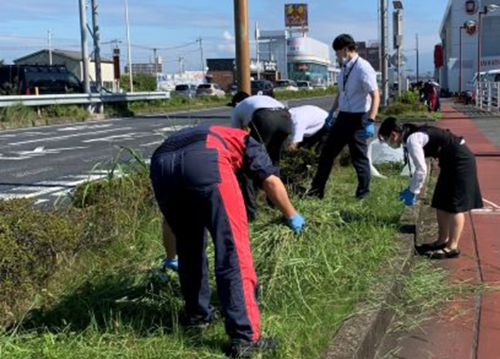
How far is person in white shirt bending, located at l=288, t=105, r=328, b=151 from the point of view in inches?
297

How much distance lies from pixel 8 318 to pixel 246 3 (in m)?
4.60

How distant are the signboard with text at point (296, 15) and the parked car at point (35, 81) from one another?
96115mm

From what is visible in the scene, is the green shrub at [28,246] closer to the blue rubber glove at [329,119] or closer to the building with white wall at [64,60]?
the blue rubber glove at [329,119]

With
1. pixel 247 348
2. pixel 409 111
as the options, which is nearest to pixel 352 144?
pixel 247 348

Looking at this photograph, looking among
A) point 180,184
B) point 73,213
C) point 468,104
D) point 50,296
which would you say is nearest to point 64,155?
point 73,213

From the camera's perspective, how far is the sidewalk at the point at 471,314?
398cm

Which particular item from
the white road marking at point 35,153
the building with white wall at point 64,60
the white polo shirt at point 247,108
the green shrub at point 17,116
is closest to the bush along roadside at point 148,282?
the white polo shirt at point 247,108

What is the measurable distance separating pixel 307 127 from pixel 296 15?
117 meters

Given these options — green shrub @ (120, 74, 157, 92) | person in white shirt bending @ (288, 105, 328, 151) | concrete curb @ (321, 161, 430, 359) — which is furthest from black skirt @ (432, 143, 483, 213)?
green shrub @ (120, 74, 157, 92)

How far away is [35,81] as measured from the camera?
26.7 meters

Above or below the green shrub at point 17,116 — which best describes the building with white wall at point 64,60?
above

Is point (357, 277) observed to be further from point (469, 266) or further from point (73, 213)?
point (73, 213)

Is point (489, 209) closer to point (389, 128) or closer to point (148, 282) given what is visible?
point (389, 128)

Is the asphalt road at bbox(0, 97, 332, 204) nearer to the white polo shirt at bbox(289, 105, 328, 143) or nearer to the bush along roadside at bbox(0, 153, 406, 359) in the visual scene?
the white polo shirt at bbox(289, 105, 328, 143)
